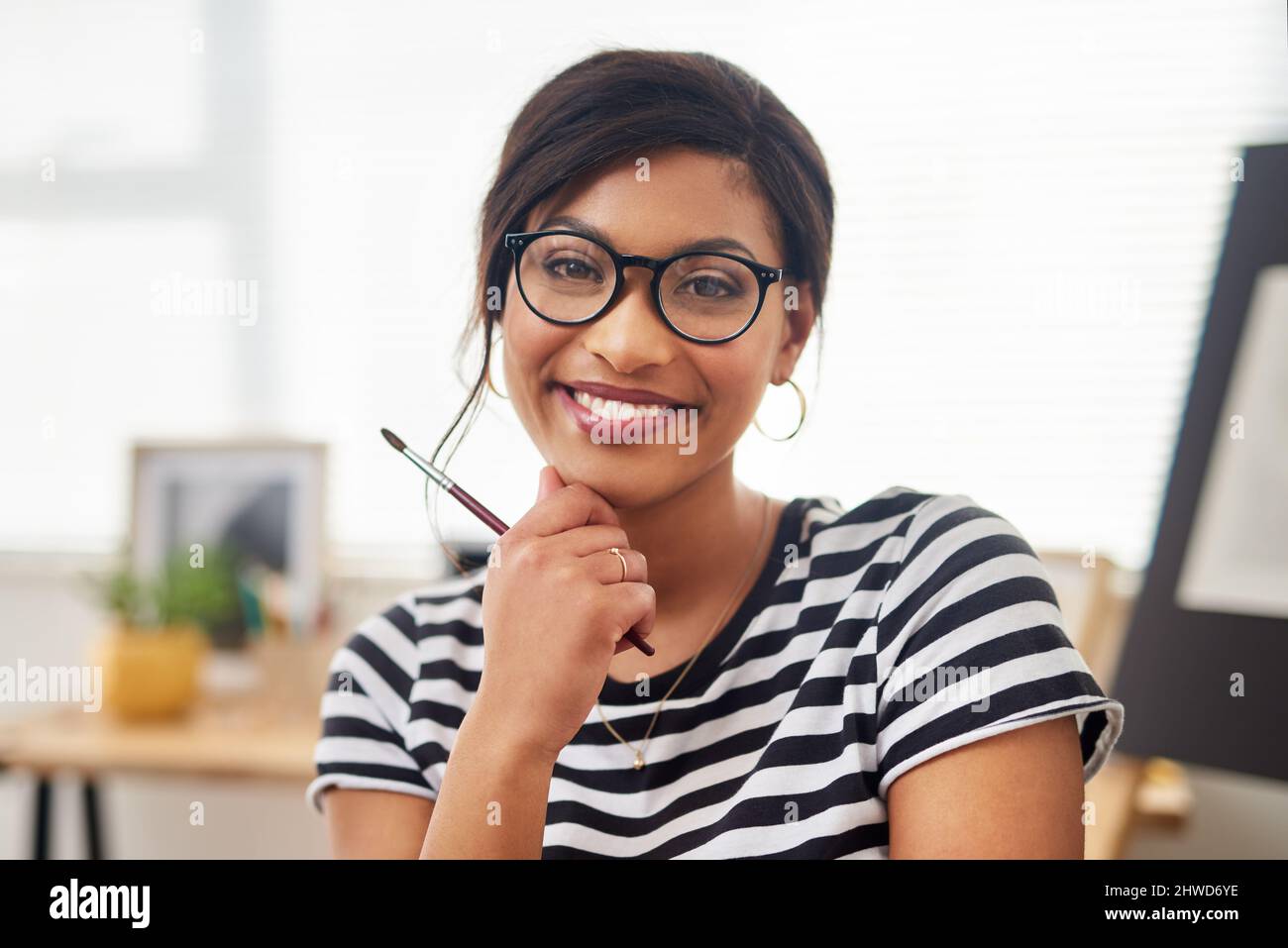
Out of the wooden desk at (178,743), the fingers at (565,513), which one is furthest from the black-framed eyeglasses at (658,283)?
the wooden desk at (178,743)

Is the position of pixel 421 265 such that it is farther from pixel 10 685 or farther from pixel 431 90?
pixel 10 685

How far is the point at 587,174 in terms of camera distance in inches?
25.2

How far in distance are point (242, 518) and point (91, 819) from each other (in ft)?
1.89

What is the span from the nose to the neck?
0.15m

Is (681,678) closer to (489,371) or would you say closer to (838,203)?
(489,371)

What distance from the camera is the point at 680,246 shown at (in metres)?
0.61

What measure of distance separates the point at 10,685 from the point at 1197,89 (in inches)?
78.4

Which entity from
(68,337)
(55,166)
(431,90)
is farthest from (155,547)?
(431,90)

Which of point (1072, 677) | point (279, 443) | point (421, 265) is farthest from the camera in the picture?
point (279, 443)

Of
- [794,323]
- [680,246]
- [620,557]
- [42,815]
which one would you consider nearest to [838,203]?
[794,323]

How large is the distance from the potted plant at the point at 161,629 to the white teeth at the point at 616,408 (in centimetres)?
127

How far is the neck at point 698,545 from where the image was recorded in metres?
0.76

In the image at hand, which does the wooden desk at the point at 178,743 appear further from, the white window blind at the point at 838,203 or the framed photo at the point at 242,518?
the white window blind at the point at 838,203

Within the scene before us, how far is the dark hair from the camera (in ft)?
2.09
